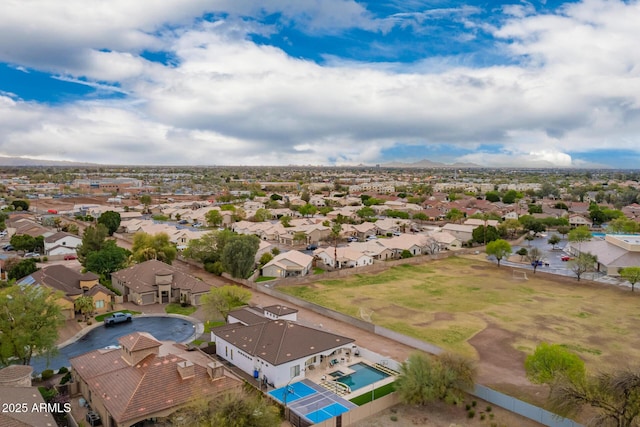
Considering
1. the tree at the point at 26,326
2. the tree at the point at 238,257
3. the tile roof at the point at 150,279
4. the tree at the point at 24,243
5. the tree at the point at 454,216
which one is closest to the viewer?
the tree at the point at 26,326

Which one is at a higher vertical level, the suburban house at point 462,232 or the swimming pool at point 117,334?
the suburban house at point 462,232

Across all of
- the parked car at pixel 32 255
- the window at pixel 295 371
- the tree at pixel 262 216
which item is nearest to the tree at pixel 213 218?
the tree at pixel 262 216

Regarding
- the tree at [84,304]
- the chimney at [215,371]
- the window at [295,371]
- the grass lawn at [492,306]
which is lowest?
the grass lawn at [492,306]

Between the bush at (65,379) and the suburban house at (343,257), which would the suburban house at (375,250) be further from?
the bush at (65,379)

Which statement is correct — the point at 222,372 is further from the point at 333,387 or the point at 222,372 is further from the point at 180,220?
the point at 180,220

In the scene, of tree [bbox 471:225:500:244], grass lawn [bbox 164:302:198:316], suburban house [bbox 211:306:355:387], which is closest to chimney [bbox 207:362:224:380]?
suburban house [bbox 211:306:355:387]

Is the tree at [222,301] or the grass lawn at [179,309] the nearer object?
the tree at [222,301]
